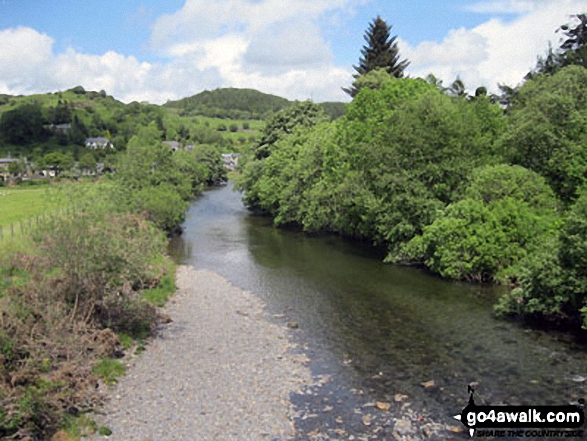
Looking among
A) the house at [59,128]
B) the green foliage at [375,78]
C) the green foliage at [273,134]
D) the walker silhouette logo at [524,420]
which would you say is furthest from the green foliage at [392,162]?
the house at [59,128]

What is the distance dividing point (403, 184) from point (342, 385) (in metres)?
21.8

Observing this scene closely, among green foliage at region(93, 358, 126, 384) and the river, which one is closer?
the river

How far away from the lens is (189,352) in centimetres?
2206

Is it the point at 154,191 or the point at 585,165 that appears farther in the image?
the point at 154,191

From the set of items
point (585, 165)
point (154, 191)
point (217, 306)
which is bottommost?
point (217, 306)

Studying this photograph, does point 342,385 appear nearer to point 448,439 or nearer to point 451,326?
point 448,439

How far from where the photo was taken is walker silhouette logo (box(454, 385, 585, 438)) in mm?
15617

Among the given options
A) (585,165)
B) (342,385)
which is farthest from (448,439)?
(585,165)

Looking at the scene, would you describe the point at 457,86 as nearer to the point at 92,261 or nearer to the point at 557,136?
the point at 557,136

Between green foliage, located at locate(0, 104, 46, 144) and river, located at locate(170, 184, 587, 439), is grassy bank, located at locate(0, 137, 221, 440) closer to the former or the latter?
river, located at locate(170, 184, 587, 439)

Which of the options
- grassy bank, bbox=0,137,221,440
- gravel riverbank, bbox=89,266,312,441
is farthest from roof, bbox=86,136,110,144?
gravel riverbank, bbox=89,266,312,441

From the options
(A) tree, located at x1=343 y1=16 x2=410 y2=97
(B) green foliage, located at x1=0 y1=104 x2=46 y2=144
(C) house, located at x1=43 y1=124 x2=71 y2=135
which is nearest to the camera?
(A) tree, located at x1=343 y1=16 x2=410 y2=97

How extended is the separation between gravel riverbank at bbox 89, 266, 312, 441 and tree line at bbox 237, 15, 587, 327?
1217 cm

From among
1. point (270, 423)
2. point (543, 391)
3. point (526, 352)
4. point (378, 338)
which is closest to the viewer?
point (270, 423)
